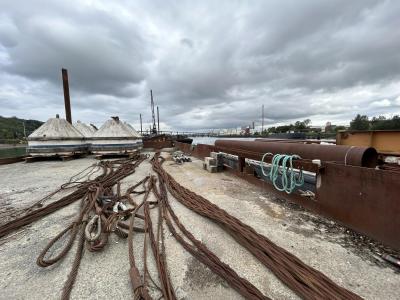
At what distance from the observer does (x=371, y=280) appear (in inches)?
76.3

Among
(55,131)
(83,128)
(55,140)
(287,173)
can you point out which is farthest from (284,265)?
(83,128)

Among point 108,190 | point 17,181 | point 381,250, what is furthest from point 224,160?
point 17,181

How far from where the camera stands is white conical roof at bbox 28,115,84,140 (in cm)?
1100

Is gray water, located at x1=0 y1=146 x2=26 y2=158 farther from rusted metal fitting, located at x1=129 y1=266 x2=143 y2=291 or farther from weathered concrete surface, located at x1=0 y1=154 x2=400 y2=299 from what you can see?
rusted metal fitting, located at x1=129 y1=266 x2=143 y2=291

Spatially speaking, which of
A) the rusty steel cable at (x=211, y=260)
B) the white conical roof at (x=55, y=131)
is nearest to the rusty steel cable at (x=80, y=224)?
the rusty steel cable at (x=211, y=260)

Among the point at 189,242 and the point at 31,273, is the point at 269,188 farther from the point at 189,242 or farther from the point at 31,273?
the point at 31,273

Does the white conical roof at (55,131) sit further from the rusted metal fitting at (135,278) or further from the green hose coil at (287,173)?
the green hose coil at (287,173)

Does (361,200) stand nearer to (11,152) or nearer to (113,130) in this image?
(113,130)

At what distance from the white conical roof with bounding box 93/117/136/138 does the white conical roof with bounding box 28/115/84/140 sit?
1381 mm

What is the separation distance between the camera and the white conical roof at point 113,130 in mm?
12422

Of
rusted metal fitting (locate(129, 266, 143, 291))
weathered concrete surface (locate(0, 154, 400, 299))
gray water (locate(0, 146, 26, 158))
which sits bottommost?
gray water (locate(0, 146, 26, 158))

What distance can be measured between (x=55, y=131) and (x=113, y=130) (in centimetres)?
311

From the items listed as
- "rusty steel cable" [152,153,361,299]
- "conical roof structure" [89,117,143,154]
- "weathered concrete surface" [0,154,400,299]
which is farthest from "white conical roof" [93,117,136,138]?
"rusty steel cable" [152,153,361,299]

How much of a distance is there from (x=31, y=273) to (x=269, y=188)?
4343mm
